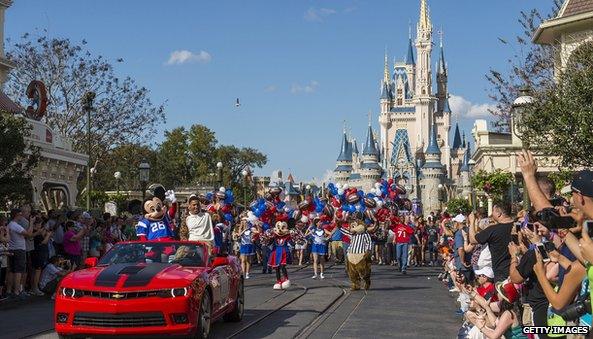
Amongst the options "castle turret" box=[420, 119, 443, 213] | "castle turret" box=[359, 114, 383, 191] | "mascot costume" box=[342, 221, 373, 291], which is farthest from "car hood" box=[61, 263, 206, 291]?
"castle turret" box=[420, 119, 443, 213]

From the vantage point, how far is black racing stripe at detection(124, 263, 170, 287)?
9797 mm

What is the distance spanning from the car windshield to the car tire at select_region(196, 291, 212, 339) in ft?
2.44

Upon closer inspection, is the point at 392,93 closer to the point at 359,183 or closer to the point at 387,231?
the point at 359,183

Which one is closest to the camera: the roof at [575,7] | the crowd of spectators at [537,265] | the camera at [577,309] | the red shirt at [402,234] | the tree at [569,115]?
the crowd of spectators at [537,265]

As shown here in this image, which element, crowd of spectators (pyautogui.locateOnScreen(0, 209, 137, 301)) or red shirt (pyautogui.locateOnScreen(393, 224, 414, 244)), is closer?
crowd of spectators (pyautogui.locateOnScreen(0, 209, 137, 301))

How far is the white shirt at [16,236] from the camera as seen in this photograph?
15.9 m

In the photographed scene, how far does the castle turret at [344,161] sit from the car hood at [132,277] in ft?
512

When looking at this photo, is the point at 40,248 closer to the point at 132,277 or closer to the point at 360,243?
the point at 360,243

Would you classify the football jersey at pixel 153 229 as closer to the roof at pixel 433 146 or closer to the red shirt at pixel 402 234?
the red shirt at pixel 402 234

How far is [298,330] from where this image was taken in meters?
11.6

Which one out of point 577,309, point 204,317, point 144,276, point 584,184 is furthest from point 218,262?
point 584,184

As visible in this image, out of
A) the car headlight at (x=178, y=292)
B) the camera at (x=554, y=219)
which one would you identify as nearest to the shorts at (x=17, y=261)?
the car headlight at (x=178, y=292)

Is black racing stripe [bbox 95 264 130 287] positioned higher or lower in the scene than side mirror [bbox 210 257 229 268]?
lower

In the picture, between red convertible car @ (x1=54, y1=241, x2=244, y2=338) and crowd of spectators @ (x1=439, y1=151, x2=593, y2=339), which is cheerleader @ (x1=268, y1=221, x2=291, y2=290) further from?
red convertible car @ (x1=54, y1=241, x2=244, y2=338)
